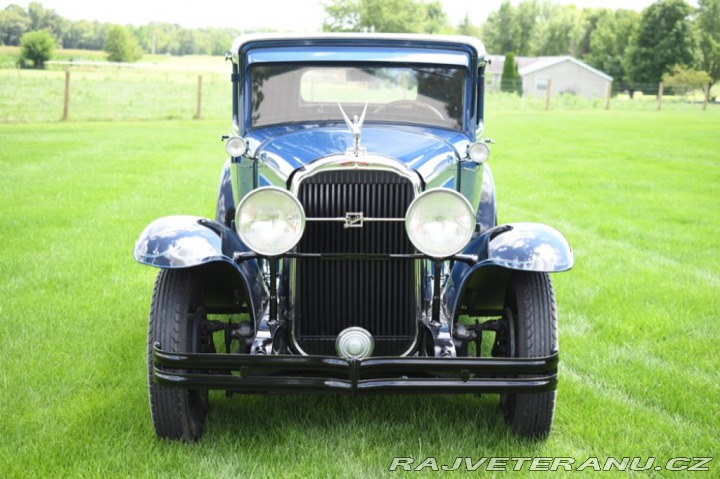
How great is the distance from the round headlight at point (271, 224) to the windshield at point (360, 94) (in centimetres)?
134

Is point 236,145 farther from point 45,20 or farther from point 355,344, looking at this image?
point 45,20

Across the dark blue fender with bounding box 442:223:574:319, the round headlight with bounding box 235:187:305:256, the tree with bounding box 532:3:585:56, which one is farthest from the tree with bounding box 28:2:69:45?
the tree with bounding box 532:3:585:56

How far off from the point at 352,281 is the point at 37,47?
30.5m

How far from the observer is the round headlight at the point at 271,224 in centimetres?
347

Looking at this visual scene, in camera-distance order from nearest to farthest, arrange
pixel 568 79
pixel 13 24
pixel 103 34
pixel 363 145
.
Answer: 1. pixel 363 145
2. pixel 13 24
3. pixel 103 34
4. pixel 568 79

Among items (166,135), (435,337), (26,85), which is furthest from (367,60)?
(26,85)

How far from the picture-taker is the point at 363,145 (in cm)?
416

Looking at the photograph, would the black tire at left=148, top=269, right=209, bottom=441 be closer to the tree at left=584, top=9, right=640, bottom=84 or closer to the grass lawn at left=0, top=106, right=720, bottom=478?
the grass lawn at left=0, top=106, right=720, bottom=478

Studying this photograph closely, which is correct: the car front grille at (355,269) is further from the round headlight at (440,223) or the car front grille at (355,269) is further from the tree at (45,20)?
the tree at (45,20)

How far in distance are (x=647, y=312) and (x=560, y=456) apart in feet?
8.30

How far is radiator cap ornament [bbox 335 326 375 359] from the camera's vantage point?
3490 mm

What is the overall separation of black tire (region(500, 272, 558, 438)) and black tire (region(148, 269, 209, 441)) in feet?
4.87

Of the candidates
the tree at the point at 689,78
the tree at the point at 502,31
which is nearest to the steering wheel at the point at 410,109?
the tree at the point at 689,78

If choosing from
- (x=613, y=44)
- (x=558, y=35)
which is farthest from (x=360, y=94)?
(x=558, y=35)
